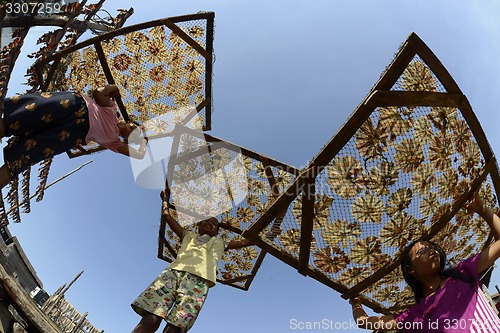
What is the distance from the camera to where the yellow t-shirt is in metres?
3.54

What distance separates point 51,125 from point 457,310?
3.52 metres

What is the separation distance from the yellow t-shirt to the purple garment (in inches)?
70.2

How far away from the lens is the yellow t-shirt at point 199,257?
3537 millimetres

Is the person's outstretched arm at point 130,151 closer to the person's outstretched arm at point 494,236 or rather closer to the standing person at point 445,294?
the standing person at point 445,294

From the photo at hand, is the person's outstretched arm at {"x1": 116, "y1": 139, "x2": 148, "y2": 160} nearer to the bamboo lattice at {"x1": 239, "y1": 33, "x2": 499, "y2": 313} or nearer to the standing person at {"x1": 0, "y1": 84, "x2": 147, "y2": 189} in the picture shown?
the standing person at {"x1": 0, "y1": 84, "x2": 147, "y2": 189}

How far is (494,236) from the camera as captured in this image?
9.21ft

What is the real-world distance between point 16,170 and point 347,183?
2.77 m

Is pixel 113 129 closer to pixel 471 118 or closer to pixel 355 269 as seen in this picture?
pixel 355 269

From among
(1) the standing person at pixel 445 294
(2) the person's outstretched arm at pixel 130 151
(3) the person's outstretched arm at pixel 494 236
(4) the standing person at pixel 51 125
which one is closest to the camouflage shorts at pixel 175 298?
(2) the person's outstretched arm at pixel 130 151

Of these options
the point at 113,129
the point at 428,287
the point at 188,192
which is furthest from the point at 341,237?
the point at 188,192

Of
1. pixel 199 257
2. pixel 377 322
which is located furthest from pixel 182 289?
pixel 377 322

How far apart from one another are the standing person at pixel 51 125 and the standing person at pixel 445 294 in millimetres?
2753

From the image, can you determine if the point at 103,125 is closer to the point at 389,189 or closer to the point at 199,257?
the point at 199,257

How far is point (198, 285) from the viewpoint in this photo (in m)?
3.45
